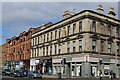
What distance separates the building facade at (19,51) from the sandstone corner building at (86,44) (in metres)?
16.5

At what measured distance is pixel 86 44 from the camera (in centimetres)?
3588

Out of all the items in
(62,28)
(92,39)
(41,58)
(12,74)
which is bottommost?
(12,74)

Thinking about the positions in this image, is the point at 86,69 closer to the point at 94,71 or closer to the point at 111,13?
the point at 94,71

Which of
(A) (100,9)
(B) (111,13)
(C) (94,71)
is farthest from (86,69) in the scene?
(B) (111,13)

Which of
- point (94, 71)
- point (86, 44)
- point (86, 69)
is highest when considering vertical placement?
point (86, 44)

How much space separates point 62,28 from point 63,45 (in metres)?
3.87

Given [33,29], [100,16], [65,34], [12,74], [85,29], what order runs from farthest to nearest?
[33,29] < [12,74] < [65,34] < [100,16] < [85,29]

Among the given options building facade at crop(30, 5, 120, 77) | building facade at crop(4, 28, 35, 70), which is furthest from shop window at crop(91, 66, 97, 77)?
building facade at crop(4, 28, 35, 70)

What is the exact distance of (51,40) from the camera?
47844 millimetres

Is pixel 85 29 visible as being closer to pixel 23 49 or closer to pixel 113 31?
pixel 113 31

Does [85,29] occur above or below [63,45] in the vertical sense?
above

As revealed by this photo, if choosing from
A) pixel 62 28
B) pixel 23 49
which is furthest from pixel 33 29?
pixel 62 28

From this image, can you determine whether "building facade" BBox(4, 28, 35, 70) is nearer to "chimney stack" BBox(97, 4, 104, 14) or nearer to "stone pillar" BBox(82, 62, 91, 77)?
"chimney stack" BBox(97, 4, 104, 14)

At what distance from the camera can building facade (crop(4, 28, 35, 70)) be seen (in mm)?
62459
